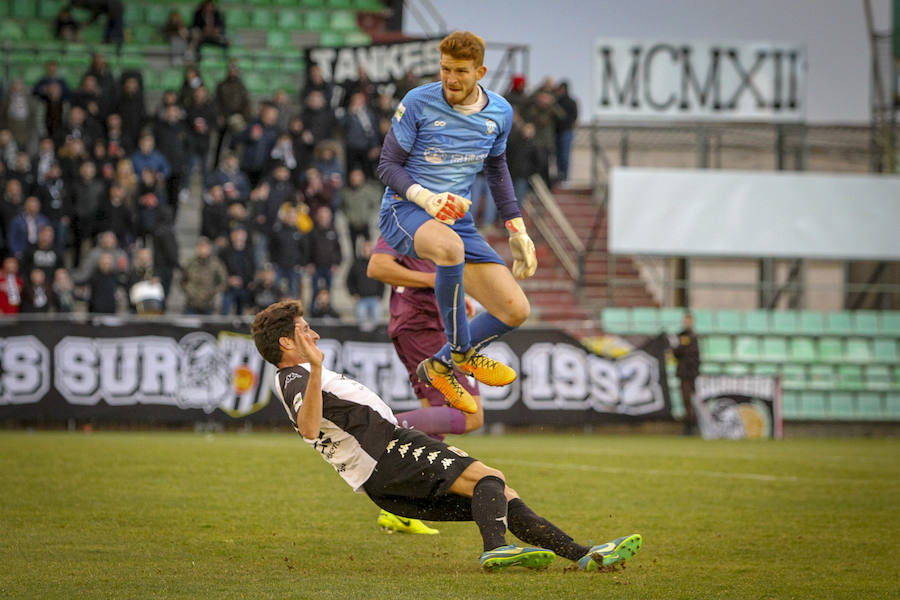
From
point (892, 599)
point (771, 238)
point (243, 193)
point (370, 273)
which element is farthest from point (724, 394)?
point (892, 599)

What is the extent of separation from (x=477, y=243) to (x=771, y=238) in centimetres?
1514

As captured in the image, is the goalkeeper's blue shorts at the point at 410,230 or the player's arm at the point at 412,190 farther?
the goalkeeper's blue shorts at the point at 410,230

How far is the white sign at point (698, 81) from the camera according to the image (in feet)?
73.6

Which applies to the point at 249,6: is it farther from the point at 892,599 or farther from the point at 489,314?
the point at 892,599

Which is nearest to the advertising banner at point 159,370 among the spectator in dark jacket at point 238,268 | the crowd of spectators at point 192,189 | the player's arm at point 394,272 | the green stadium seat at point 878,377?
the crowd of spectators at point 192,189

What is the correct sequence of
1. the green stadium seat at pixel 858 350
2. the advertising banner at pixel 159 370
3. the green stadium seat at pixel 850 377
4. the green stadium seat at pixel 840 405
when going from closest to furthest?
the advertising banner at pixel 159 370
the green stadium seat at pixel 840 405
the green stadium seat at pixel 850 377
the green stadium seat at pixel 858 350

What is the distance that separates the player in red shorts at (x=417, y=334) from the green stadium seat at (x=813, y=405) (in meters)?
13.3

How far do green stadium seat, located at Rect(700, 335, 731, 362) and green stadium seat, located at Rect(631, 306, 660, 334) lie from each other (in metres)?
0.83

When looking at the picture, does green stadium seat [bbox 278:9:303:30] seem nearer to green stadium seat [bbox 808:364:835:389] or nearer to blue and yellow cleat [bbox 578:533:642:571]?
green stadium seat [bbox 808:364:835:389]

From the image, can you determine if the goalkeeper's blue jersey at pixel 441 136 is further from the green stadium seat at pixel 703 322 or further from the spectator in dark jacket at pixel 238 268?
the green stadium seat at pixel 703 322

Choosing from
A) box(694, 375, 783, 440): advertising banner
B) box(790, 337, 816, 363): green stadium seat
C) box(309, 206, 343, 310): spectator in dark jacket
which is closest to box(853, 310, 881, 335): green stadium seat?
box(790, 337, 816, 363): green stadium seat

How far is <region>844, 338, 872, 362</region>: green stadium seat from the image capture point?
20.6 metres

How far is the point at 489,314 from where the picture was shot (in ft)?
23.1

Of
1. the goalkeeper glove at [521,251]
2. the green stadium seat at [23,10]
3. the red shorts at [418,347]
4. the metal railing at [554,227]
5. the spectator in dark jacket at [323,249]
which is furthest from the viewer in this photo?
the green stadium seat at [23,10]
